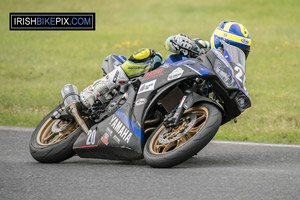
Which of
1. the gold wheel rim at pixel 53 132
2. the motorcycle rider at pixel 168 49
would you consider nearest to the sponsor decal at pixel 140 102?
the motorcycle rider at pixel 168 49

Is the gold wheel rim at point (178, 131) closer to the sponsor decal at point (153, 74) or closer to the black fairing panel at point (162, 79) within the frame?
the black fairing panel at point (162, 79)

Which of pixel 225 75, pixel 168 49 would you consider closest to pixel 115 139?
pixel 168 49

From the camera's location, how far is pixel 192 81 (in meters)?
5.75

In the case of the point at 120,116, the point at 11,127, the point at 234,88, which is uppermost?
the point at 234,88

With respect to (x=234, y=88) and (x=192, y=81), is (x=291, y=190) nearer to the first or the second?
(x=234, y=88)

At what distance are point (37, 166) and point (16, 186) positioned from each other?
37.3 inches

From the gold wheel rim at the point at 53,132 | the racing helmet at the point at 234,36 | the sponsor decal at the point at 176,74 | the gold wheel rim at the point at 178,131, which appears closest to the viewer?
the gold wheel rim at the point at 178,131

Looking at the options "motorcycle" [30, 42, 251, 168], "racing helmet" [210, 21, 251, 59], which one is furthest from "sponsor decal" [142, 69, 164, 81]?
"racing helmet" [210, 21, 251, 59]

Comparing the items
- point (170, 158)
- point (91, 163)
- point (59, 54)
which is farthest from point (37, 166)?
point (59, 54)

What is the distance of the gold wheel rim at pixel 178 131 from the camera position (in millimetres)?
5441

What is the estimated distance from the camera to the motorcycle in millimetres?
5445

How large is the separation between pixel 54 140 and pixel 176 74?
1565 mm

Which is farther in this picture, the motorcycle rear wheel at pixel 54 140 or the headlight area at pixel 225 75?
the motorcycle rear wheel at pixel 54 140

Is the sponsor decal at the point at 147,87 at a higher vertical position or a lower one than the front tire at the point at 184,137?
higher
